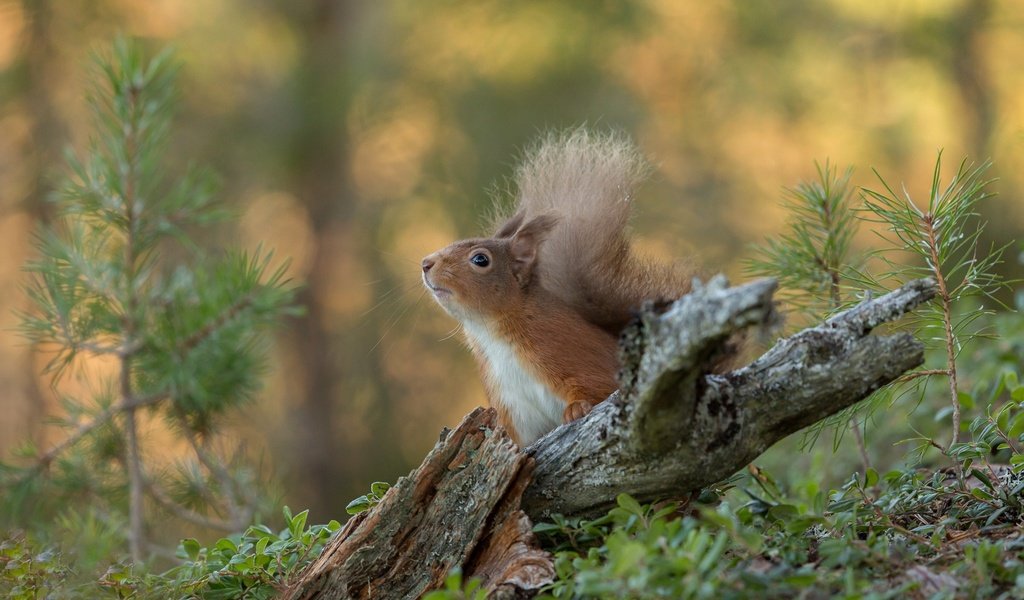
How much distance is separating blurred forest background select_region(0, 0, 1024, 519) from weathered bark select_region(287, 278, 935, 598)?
4.11 meters

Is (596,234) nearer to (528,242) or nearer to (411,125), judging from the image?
(528,242)

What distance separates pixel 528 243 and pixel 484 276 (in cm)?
12

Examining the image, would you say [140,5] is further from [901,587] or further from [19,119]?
[901,587]

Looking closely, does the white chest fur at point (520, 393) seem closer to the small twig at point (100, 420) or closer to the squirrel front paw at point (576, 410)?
the squirrel front paw at point (576, 410)

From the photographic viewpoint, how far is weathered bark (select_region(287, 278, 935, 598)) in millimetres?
1369

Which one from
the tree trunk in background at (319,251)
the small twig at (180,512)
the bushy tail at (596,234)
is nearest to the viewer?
the bushy tail at (596,234)

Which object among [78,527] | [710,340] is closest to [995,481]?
[710,340]

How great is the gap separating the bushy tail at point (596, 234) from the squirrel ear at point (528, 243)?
3cm

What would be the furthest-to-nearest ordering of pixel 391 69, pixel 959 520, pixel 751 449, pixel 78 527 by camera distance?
pixel 391 69 < pixel 78 527 < pixel 959 520 < pixel 751 449

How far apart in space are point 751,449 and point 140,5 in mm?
6022

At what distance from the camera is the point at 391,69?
6328 mm

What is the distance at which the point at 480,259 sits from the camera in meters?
2.38

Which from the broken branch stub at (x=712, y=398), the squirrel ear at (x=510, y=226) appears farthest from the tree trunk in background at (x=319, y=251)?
the broken branch stub at (x=712, y=398)

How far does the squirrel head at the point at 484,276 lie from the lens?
2361 mm
